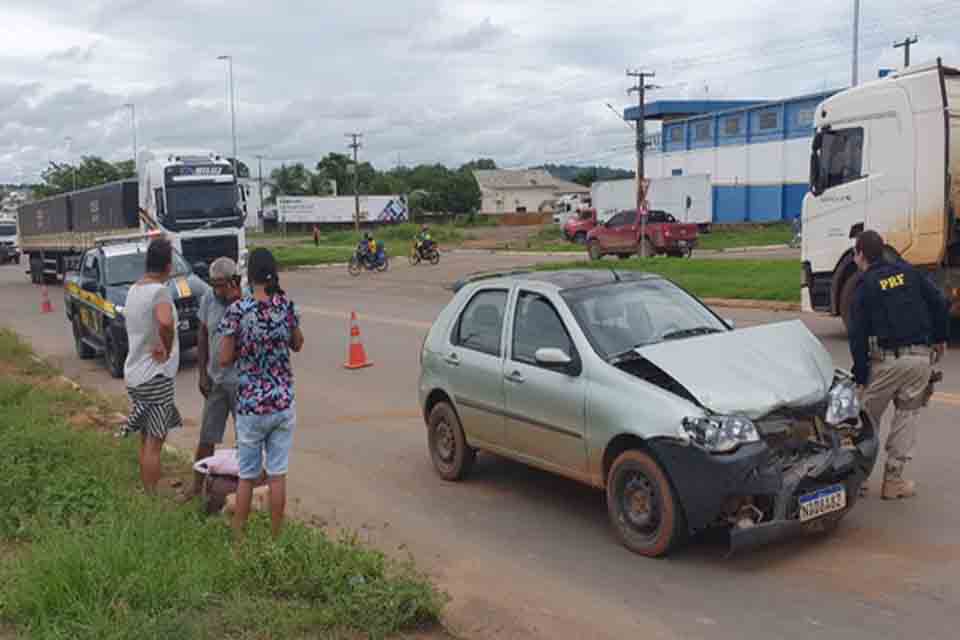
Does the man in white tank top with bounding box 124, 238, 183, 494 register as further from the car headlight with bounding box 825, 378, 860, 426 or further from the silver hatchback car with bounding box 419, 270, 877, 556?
the car headlight with bounding box 825, 378, 860, 426

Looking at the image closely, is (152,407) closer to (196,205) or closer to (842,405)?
(842,405)

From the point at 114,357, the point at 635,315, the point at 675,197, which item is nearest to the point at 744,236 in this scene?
the point at 675,197

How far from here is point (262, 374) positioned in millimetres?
5438

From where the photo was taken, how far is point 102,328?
572 inches

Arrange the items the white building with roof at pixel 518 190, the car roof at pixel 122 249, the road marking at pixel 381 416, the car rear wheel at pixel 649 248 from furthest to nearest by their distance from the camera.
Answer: the white building with roof at pixel 518 190 → the car rear wheel at pixel 649 248 → the car roof at pixel 122 249 → the road marking at pixel 381 416

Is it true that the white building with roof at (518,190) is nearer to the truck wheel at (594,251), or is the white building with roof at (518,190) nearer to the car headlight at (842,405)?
the truck wheel at (594,251)

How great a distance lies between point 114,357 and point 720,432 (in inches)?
428

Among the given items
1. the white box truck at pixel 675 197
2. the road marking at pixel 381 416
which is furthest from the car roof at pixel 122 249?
the white box truck at pixel 675 197

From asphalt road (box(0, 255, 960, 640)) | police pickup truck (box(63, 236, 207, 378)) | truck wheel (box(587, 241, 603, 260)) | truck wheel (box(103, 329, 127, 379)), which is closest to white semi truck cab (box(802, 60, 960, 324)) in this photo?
asphalt road (box(0, 255, 960, 640))

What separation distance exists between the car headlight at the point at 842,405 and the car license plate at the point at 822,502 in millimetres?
437

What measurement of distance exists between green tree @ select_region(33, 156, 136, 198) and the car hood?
278 ft

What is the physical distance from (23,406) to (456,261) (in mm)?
31975

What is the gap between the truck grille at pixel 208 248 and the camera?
84.8ft

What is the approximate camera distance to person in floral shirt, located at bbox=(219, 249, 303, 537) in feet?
17.7
